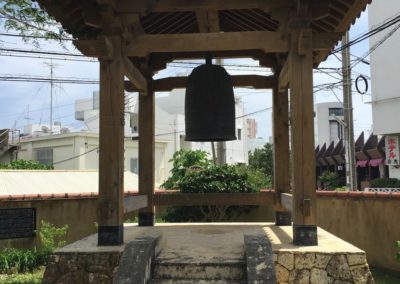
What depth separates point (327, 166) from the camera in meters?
43.9

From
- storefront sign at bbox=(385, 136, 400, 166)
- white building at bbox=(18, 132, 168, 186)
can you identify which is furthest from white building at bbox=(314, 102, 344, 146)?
storefront sign at bbox=(385, 136, 400, 166)

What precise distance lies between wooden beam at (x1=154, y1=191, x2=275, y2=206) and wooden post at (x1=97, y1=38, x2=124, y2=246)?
2522 mm

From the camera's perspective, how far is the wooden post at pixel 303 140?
20.2ft

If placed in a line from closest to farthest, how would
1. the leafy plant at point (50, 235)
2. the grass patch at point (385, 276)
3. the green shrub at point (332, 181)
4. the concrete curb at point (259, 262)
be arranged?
the concrete curb at point (259, 262), the grass patch at point (385, 276), the leafy plant at point (50, 235), the green shrub at point (332, 181)

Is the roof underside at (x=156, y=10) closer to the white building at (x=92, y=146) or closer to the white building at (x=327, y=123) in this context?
the white building at (x=92, y=146)

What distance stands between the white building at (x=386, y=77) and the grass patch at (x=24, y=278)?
21.3 m

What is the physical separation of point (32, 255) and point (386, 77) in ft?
72.2

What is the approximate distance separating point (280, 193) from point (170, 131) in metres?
34.2

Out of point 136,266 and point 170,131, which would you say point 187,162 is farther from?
point 170,131

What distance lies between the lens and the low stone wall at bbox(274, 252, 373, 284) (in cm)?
562

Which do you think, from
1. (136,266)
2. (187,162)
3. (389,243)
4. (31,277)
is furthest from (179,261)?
(187,162)

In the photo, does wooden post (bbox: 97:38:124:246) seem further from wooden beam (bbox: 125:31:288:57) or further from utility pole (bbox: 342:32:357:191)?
utility pole (bbox: 342:32:357:191)

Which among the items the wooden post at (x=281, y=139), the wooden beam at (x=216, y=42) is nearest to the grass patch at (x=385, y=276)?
the wooden post at (x=281, y=139)

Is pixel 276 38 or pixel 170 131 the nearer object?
pixel 276 38
